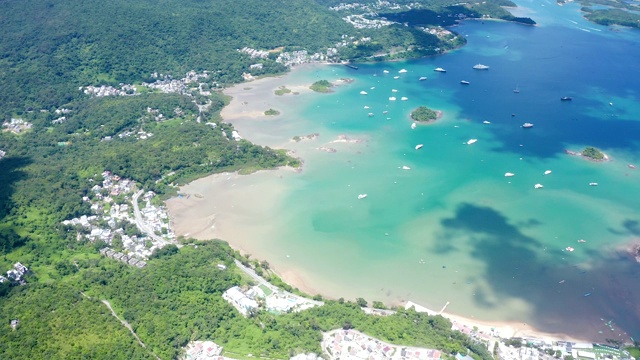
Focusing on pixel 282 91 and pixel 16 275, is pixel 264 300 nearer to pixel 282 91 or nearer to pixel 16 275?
pixel 16 275

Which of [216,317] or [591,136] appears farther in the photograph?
[591,136]

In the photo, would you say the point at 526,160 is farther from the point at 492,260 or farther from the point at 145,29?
the point at 145,29

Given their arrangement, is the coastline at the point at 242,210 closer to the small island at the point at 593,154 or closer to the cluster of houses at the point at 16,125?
the cluster of houses at the point at 16,125

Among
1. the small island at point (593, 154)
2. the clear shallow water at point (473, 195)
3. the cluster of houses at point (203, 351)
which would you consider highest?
the small island at point (593, 154)

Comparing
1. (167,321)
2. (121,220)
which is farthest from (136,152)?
(167,321)

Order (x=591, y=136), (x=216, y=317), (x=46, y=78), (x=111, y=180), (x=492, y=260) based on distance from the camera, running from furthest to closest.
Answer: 1. (x=46, y=78)
2. (x=591, y=136)
3. (x=111, y=180)
4. (x=492, y=260)
5. (x=216, y=317)

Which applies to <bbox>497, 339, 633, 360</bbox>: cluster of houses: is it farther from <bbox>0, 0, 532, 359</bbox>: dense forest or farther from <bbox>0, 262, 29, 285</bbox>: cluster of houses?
<bbox>0, 262, 29, 285</bbox>: cluster of houses

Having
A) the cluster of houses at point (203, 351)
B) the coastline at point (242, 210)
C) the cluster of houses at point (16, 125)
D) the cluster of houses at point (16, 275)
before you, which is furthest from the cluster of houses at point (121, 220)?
the cluster of houses at point (16, 125)

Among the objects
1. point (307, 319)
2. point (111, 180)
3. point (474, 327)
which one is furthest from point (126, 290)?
point (474, 327)
